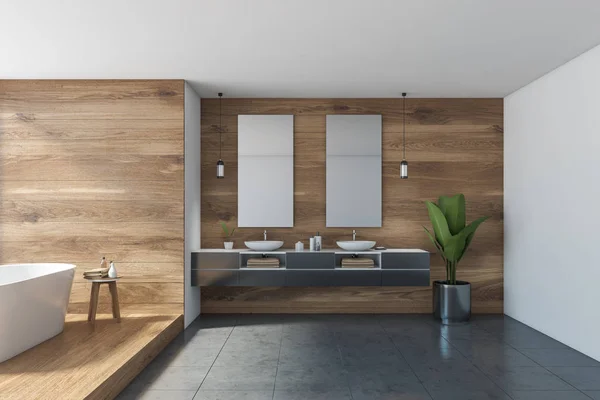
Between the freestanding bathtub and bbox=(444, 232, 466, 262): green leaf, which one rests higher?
bbox=(444, 232, 466, 262): green leaf

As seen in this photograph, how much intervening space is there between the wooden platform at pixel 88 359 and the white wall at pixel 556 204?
3581 millimetres

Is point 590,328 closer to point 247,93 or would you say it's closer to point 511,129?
point 511,129

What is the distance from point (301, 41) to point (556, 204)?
2.82m

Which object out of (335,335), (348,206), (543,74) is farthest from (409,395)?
(543,74)

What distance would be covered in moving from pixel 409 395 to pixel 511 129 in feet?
12.2

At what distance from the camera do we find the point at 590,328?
4316 millimetres

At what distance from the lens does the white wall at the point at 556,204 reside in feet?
14.1

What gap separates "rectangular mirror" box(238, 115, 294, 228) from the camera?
20.3ft

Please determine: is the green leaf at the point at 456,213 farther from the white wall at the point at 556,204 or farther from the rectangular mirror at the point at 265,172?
the rectangular mirror at the point at 265,172

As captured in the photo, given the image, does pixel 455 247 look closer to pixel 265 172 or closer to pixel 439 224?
pixel 439 224

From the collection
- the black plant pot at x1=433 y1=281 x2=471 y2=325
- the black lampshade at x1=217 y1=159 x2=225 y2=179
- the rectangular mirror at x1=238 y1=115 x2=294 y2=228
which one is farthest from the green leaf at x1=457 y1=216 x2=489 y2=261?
the black lampshade at x1=217 y1=159 x2=225 y2=179

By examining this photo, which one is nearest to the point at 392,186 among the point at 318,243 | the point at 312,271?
the point at 318,243

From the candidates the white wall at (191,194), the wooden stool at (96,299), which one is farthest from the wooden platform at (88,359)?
the white wall at (191,194)

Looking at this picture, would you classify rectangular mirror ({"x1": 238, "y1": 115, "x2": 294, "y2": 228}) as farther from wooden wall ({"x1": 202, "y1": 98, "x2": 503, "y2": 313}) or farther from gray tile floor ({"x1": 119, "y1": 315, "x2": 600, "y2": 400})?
gray tile floor ({"x1": 119, "y1": 315, "x2": 600, "y2": 400})
